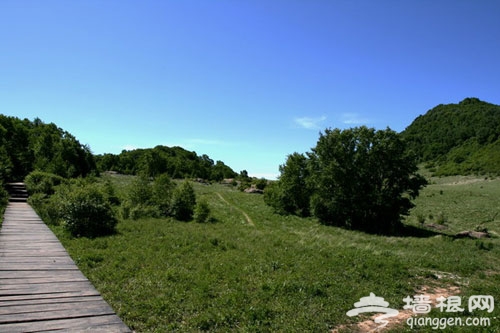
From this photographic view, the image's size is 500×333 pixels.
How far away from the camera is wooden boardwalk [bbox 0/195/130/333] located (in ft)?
21.8

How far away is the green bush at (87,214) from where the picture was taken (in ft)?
53.4

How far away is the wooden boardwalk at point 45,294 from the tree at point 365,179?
86.0ft

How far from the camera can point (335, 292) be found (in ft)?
30.9

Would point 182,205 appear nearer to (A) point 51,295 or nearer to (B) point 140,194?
(B) point 140,194

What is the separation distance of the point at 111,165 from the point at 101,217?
338ft

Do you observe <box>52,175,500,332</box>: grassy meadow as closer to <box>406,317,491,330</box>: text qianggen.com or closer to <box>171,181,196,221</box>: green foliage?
<box>406,317,491,330</box>: text qianggen.com

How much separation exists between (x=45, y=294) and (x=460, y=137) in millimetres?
136196

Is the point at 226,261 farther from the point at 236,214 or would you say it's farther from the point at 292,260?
the point at 236,214

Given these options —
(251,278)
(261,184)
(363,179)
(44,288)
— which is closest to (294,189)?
(363,179)

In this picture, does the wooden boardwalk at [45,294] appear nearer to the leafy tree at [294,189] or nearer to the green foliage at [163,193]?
the green foliage at [163,193]

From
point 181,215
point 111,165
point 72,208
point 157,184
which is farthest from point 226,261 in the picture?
point 111,165

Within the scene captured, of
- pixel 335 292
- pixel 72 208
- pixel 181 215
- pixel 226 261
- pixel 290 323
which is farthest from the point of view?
pixel 181 215
